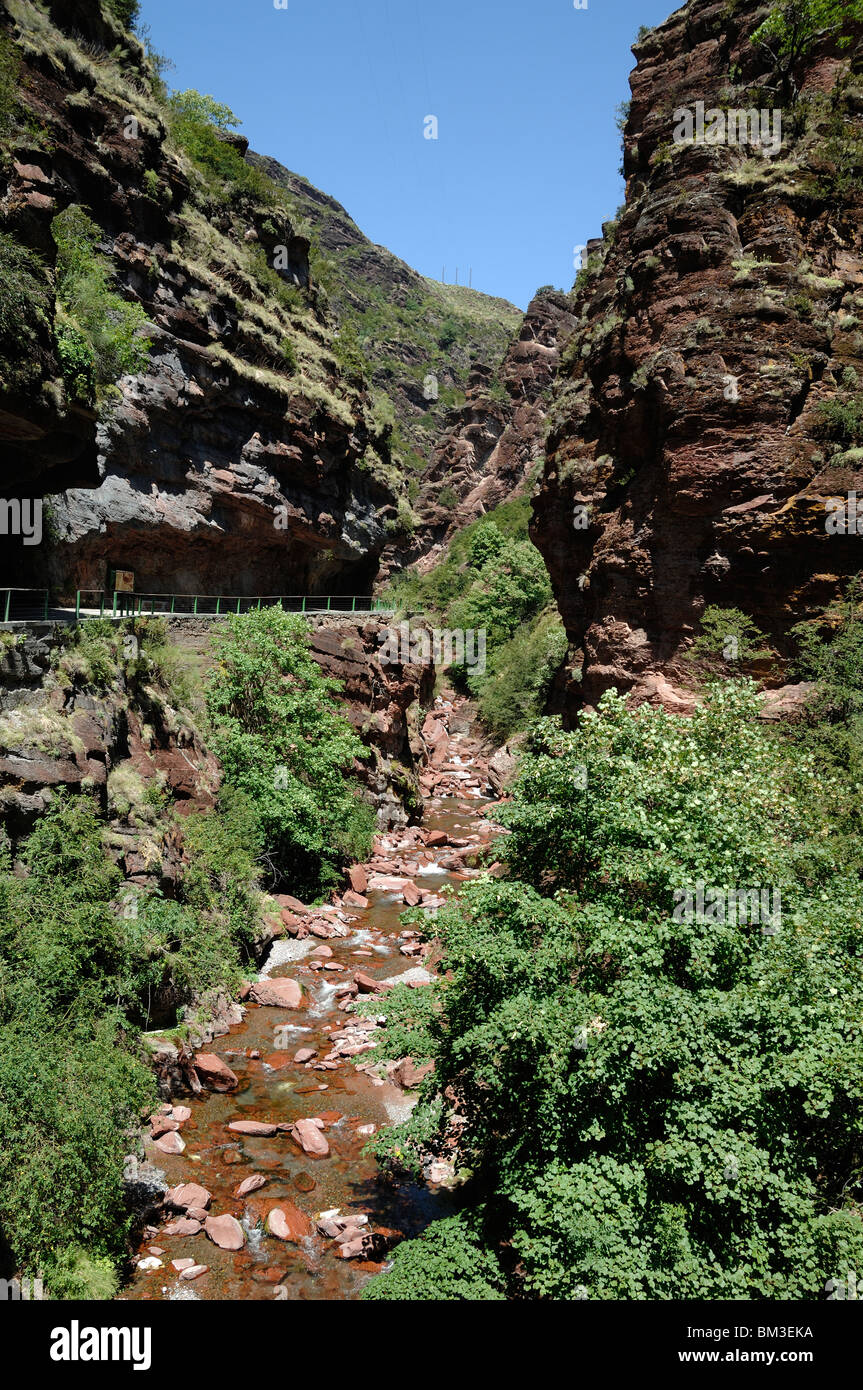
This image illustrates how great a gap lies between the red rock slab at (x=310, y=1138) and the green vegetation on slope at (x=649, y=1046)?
106 inches

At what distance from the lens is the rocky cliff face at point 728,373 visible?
16.5m

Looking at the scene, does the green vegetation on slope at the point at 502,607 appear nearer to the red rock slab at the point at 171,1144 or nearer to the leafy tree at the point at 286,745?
the leafy tree at the point at 286,745

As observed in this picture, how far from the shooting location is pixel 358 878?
22719 mm

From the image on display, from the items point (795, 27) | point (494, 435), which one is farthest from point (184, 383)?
point (494, 435)

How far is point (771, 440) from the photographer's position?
1659cm

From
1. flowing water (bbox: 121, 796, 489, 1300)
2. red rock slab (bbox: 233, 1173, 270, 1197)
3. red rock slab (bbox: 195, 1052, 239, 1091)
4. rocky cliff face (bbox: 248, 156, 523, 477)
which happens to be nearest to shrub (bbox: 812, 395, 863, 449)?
flowing water (bbox: 121, 796, 489, 1300)

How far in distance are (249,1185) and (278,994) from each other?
558cm

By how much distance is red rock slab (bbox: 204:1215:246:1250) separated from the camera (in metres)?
9.72

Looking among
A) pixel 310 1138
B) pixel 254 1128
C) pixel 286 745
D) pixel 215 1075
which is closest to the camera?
pixel 310 1138

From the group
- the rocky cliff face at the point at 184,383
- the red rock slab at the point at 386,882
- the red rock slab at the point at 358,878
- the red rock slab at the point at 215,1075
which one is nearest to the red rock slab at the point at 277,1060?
the red rock slab at the point at 215,1075

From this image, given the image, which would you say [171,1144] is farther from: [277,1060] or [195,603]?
[195,603]

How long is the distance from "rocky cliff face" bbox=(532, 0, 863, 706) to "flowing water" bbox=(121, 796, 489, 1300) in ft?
34.3

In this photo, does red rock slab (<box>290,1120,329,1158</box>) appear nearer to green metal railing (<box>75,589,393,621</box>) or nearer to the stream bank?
the stream bank
